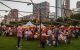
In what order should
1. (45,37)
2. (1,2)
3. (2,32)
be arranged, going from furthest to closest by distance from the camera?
(2,32) → (45,37) → (1,2)

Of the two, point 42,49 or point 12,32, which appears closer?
point 42,49

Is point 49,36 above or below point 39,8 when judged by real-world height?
below

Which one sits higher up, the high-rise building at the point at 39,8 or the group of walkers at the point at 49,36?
the high-rise building at the point at 39,8

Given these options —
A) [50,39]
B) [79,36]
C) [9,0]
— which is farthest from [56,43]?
[79,36]

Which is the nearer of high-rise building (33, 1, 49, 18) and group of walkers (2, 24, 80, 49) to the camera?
high-rise building (33, 1, 49, 18)

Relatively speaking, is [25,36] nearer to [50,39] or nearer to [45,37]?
[50,39]

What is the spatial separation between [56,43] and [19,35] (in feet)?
13.8

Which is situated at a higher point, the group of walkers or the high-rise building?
the high-rise building

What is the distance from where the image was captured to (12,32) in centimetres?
3606

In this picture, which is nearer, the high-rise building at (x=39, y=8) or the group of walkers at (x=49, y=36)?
the high-rise building at (x=39, y=8)

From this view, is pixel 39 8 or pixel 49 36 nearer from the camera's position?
pixel 39 8

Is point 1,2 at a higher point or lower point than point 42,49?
higher

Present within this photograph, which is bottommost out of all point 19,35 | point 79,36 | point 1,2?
point 79,36

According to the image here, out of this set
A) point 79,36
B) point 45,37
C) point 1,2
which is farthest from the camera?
point 79,36
